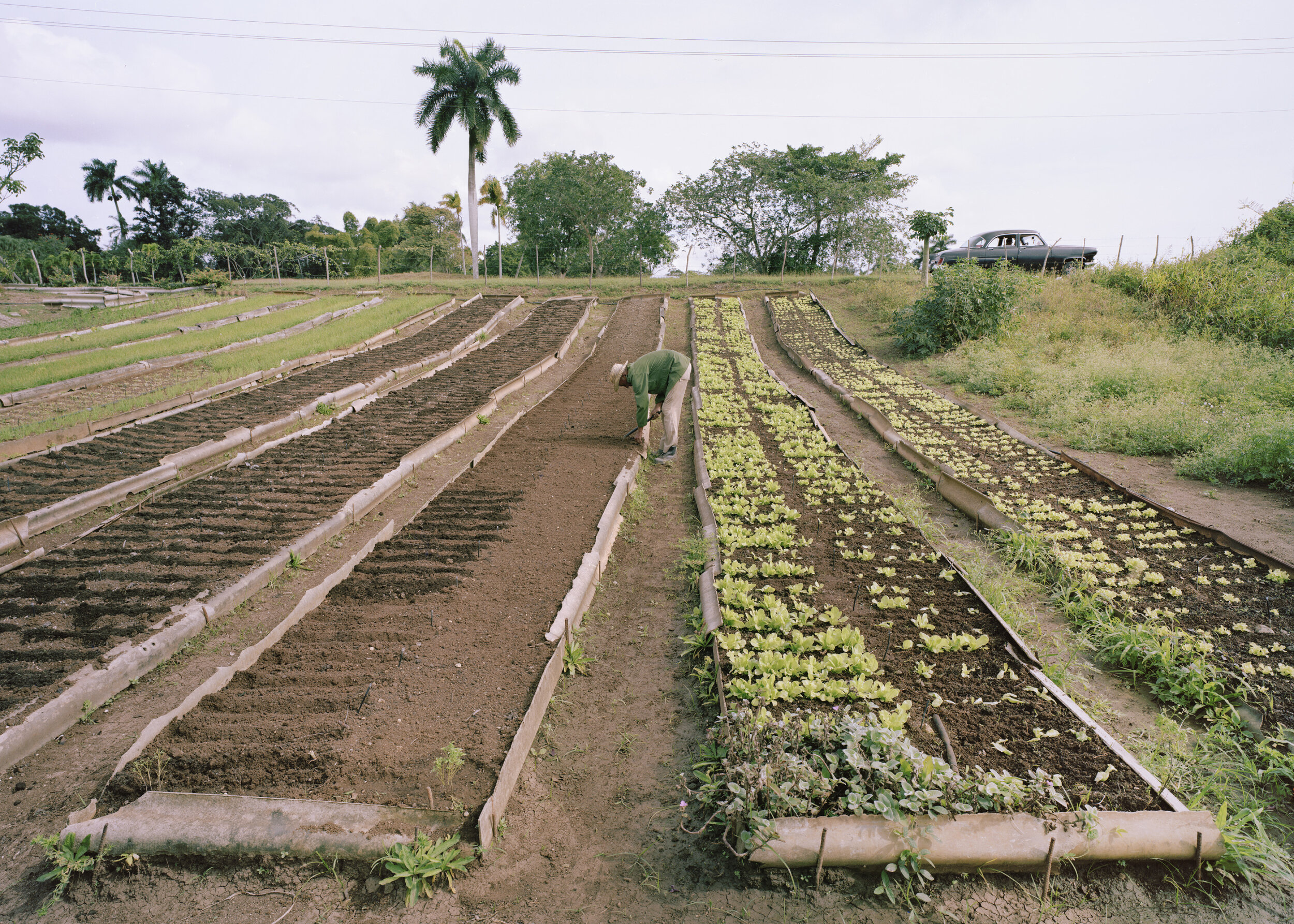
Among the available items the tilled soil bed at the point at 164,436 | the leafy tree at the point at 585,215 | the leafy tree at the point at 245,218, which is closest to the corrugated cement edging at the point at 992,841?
the tilled soil bed at the point at 164,436

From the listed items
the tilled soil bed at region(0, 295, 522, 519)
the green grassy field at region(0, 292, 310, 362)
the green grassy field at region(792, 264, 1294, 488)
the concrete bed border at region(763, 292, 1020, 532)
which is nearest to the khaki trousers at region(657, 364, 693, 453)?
the concrete bed border at region(763, 292, 1020, 532)

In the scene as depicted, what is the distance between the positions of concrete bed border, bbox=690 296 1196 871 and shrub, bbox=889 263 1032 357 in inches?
523

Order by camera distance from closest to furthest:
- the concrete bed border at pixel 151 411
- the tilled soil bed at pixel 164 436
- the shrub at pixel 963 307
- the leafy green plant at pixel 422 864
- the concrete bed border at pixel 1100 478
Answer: the leafy green plant at pixel 422 864, the concrete bed border at pixel 1100 478, the tilled soil bed at pixel 164 436, the concrete bed border at pixel 151 411, the shrub at pixel 963 307

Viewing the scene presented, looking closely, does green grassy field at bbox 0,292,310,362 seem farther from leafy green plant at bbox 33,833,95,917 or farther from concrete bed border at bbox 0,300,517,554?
leafy green plant at bbox 33,833,95,917

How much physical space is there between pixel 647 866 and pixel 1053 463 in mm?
7307

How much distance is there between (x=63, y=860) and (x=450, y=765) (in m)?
1.61

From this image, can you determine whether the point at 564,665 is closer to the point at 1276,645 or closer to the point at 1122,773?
the point at 1122,773

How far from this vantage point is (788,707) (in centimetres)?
368

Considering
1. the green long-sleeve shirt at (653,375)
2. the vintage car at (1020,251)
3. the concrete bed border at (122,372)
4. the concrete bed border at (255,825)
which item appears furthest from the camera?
the vintage car at (1020,251)

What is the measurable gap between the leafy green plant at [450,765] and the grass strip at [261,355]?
853 cm

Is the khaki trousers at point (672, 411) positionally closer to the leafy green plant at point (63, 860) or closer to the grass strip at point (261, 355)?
the leafy green plant at point (63, 860)

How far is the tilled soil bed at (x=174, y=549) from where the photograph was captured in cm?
421

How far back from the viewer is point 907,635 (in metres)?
4.39

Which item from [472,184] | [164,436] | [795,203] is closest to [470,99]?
[472,184]
